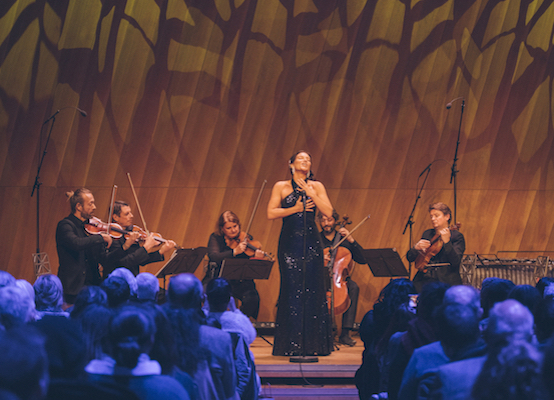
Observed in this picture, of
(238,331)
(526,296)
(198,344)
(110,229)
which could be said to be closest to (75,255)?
(110,229)

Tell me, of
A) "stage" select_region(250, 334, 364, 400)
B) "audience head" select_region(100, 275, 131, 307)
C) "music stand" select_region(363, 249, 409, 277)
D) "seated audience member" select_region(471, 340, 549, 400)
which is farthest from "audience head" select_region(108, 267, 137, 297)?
"music stand" select_region(363, 249, 409, 277)

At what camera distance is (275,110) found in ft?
26.1

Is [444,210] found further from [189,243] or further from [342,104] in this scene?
[189,243]

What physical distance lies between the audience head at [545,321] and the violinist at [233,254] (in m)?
3.99

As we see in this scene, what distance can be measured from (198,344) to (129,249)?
381 cm

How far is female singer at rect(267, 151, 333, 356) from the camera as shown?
500 centimetres

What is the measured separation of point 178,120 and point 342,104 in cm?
219

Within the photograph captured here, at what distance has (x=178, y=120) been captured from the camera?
7.86m

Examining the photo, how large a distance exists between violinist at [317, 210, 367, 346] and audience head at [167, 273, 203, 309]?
3917mm

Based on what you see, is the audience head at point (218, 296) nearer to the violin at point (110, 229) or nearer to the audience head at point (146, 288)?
the audience head at point (146, 288)

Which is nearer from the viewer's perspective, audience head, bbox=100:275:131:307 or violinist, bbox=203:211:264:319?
audience head, bbox=100:275:131:307

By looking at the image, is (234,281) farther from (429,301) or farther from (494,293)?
(429,301)

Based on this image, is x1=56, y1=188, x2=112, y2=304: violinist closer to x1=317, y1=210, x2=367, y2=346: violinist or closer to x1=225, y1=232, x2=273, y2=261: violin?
x1=225, y1=232, x2=273, y2=261: violin

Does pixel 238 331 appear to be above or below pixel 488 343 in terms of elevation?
below
